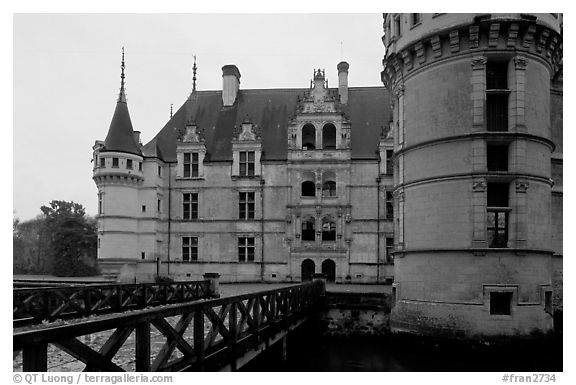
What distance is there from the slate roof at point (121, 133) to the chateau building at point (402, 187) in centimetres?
9

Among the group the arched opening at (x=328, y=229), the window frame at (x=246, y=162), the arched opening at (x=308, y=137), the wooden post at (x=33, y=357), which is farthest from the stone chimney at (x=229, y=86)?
the wooden post at (x=33, y=357)

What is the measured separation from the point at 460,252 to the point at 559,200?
5592mm

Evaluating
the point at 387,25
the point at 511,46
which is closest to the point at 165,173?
the point at 387,25

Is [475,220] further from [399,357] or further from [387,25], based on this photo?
[387,25]

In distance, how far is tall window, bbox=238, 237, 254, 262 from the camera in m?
32.4

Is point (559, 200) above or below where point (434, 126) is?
below

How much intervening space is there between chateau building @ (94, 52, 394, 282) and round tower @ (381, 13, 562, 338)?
46.1 feet

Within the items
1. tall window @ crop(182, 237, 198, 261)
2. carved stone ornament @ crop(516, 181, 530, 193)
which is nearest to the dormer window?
tall window @ crop(182, 237, 198, 261)

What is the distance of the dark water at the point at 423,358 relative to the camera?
1452 cm

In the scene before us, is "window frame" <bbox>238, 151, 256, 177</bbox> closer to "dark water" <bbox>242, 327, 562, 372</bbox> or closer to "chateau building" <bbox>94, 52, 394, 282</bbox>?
"chateau building" <bbox>94, 52, 394, 282</bbox>

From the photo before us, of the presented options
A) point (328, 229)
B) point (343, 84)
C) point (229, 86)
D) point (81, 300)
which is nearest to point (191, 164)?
point (229, 86)

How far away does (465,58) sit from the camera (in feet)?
53.1

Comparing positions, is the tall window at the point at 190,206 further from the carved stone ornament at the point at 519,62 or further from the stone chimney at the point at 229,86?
the carved stone ornament at the point at 519,62

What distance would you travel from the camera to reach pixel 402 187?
18.0m
